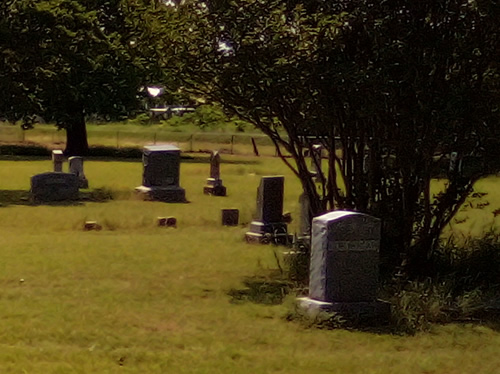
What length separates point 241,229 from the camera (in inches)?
753

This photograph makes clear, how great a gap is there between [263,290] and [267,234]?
479 cm

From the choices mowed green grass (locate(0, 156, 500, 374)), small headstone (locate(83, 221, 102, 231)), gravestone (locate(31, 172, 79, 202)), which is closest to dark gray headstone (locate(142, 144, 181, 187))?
gravestone (locate(31, 172, 79, 202))

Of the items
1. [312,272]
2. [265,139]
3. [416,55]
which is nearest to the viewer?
[312,272]

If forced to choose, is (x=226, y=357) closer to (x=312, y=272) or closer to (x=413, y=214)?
(x=312, y=272)

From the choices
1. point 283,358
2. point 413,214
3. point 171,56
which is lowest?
point 283,358

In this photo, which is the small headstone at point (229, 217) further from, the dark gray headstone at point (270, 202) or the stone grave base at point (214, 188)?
the stone grave base at point (214, 188)

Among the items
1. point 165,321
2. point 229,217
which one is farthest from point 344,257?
point 229,217

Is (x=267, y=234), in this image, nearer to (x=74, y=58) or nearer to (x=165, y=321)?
(x=165, y=321)

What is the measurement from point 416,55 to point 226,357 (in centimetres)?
449

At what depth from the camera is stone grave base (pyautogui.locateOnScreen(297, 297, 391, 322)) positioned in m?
10.5

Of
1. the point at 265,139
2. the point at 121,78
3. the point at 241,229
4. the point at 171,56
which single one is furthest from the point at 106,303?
the point at 265,139

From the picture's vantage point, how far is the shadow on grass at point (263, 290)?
464 inches

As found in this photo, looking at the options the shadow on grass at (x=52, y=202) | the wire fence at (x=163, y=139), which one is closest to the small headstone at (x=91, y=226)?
the shadow on grass at (x=52, y=202)

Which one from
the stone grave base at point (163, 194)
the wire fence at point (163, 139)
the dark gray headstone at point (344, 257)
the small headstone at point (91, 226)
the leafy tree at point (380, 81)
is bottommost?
the small headstone at point (91, 226)
